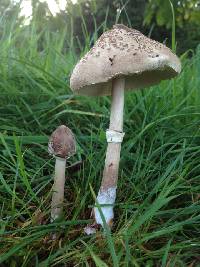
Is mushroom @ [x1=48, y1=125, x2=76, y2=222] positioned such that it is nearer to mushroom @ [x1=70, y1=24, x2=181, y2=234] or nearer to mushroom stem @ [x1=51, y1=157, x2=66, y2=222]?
mushroom stem @ [x1=51, y1=157, x2=66, y2=222]

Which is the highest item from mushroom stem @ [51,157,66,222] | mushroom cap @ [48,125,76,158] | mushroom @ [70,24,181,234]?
mushroom @ [70,24,181,234]

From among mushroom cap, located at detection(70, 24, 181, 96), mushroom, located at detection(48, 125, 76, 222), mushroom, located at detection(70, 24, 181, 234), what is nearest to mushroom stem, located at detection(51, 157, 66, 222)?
mushroom, located at detection(48, 125, 76, 222)

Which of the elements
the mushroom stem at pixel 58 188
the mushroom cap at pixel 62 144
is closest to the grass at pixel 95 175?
the mushroom stem at pixel 58 188

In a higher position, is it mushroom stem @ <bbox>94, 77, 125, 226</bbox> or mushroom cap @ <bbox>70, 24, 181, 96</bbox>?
mushroom cap @ <bbox>70, 24, 181, 96</bbox>

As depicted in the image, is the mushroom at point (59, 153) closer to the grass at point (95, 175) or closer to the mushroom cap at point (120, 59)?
the grass at point (95, 175)

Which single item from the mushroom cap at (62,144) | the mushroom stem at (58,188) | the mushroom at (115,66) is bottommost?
the mushroom stem at (58,188)

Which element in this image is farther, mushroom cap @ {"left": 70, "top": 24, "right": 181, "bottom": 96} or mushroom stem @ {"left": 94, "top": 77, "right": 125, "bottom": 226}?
mushroom stem @ {"left": 94, "top": 77, "right": 125, "bottom": 226}

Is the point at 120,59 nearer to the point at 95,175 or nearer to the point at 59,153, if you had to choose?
the point at 59,153
